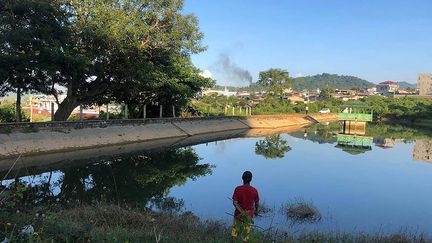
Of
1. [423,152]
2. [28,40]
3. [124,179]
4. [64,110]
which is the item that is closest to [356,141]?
[423,152]

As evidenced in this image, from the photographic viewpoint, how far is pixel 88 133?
2758 centimetres

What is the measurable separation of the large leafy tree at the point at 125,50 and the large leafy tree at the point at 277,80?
57522 millimetres

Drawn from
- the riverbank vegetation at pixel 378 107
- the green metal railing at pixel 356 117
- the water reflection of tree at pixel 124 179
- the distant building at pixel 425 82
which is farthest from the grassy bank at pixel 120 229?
the distant building at pixel 425 82

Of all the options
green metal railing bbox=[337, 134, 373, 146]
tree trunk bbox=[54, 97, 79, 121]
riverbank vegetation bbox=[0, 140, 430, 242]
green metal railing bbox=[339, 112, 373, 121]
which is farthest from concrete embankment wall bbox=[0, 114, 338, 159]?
green metal railing bbox=[339, 112, 373, 121]

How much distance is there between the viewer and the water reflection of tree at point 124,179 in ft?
45.6

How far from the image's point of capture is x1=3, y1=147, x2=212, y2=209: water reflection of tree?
45.6 feet

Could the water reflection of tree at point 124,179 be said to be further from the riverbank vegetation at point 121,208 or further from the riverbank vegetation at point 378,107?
the riverbank vegetation at point 378,107

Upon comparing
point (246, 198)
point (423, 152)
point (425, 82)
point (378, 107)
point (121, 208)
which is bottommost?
point (423, 152)

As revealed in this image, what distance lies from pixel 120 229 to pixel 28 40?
2015 centimetres

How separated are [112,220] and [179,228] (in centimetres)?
155

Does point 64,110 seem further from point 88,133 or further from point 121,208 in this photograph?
point 121,208

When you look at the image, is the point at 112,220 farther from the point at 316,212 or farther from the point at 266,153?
the point at 266,153

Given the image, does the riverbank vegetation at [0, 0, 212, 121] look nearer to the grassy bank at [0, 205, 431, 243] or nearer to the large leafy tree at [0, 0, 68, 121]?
the large leafy tree at [0, 0, 68, 121]

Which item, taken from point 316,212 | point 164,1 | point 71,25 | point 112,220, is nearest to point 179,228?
point 112,220
